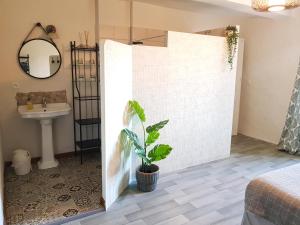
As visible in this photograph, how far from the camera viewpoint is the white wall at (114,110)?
2363 millimetres

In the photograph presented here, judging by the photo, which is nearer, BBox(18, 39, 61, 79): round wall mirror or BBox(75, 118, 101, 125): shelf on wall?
BBox(18, 39, 61, 79): round wall mirror

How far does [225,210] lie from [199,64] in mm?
1917

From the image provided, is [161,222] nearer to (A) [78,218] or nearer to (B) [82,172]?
(A) [78,218]

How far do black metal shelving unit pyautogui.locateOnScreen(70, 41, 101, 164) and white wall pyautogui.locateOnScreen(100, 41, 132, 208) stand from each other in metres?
1.10

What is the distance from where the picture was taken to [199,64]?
137 inches

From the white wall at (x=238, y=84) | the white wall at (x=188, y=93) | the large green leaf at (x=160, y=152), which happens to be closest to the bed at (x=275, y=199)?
the large green leaf at (x=160, y=152)

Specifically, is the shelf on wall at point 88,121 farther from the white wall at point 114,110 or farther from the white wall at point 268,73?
the white wall at point 268,73

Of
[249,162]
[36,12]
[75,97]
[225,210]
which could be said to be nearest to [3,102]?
[75,97]

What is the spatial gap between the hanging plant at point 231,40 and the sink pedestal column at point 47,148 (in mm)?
2759

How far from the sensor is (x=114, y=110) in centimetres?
257

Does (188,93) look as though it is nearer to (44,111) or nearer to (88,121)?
(88,121)

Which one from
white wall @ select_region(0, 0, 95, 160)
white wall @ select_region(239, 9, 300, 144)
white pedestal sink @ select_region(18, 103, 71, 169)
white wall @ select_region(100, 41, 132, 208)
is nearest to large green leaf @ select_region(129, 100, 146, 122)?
white wall @ select_region(100, 41, 132, 208)

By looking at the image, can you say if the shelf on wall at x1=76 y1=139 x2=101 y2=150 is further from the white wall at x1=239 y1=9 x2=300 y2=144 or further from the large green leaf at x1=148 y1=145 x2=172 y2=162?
the white wall at x1=239 y1=9 x2=300 y2=144

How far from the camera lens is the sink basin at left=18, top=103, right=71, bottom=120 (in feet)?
10.4
